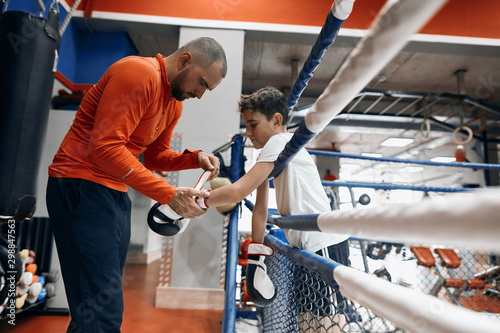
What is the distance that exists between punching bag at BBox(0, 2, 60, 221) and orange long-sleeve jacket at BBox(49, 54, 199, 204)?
0.66 metres

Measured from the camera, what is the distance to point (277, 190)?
1379 mm

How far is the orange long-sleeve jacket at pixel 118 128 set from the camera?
1.05 meters

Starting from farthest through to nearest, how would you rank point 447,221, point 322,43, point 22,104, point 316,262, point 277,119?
point 22,104 → point 277,119 → point 322,43 → point 316,262 → point 447,221

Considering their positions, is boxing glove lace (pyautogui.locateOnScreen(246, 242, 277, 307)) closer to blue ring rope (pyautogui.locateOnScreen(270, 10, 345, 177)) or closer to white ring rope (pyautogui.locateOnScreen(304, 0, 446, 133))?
blue ring rope (pyautogui.locateOnScreen(270, 10, 345, 177))

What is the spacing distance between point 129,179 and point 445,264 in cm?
377

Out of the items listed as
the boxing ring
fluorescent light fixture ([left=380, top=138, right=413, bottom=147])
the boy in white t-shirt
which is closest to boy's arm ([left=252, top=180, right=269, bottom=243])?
the boy in white t-shirt

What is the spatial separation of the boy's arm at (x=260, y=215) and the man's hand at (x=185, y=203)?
27cm

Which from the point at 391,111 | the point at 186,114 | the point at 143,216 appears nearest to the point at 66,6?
the point at 186,114

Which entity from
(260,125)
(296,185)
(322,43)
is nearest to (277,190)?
(296,185)

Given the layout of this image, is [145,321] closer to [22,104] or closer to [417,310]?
[22,104]

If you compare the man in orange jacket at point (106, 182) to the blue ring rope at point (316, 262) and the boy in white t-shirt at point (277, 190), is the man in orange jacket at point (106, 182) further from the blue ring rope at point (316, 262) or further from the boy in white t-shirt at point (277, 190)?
the blue ring rope at point (316, 262)

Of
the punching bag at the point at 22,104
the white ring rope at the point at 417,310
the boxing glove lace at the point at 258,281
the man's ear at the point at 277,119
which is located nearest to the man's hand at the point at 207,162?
the man's ear at the point at 277,119

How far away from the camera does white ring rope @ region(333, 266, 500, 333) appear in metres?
0.25

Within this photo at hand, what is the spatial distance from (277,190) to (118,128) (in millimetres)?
692
